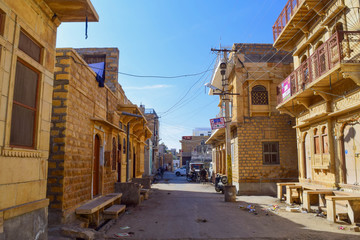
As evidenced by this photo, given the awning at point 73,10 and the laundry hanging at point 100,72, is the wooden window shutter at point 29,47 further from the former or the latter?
the laundry hanging at point 100,72

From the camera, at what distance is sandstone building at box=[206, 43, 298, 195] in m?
17.7

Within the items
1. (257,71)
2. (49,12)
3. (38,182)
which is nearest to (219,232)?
(38,182)

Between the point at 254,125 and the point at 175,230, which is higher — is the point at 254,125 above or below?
above

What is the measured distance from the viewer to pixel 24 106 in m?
5.00

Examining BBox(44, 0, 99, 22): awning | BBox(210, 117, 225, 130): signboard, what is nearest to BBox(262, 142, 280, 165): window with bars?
BBox(210, 117, 225, 130): signboard

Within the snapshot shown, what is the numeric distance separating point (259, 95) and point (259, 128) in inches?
83.2

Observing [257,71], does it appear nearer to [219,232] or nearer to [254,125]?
[254,125]

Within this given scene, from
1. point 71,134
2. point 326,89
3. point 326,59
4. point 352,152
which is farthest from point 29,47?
point 352,152

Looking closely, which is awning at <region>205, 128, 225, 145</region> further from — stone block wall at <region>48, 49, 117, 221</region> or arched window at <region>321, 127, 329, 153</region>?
stone block wall at <region>48, 49, 117, 221</region>

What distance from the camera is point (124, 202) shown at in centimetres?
1278

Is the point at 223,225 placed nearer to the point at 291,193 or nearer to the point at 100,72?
the point at 291,193

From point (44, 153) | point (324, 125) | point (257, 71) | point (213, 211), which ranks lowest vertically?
point (213, 211)

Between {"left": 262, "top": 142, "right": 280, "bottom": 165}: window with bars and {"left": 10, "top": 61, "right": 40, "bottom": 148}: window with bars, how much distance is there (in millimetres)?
15126

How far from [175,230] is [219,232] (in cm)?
121
